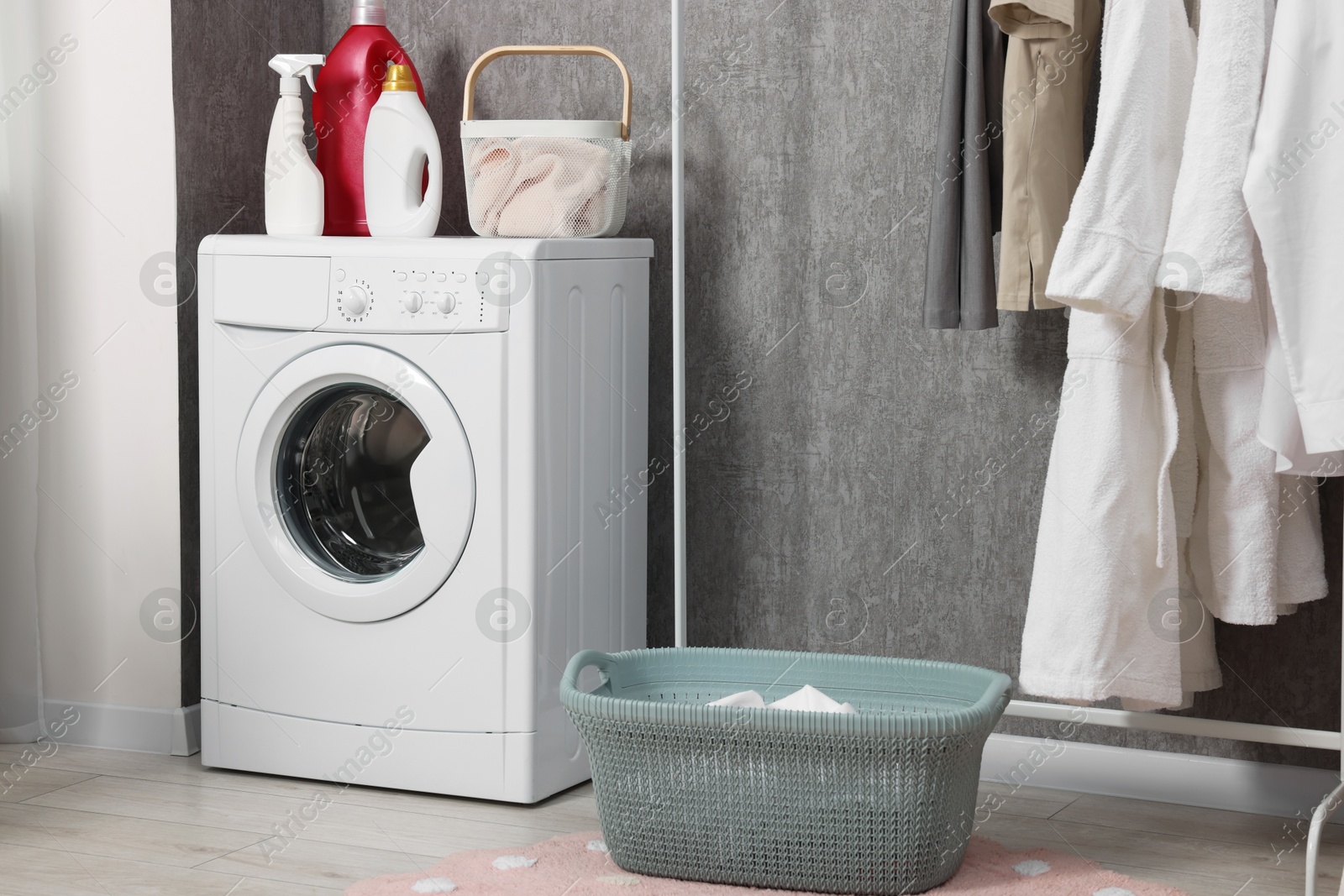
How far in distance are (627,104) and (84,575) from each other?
1202 millimetres

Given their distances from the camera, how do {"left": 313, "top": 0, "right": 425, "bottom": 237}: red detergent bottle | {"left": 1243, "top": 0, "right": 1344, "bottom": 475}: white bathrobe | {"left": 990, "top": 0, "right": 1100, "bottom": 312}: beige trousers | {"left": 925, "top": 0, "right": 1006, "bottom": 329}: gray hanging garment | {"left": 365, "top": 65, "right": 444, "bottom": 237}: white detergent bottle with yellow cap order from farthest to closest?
{"left": 313, "top": 0, "right": 425, "bottom": 237}: red detergent bottle, {"left": 365, "top": 65, "right": 444, "bottom": 237}: white detergent bottle with yellow cap, {"left": 925, "top": 0, "right": 1006, "bottom": 329}: gray hanging garment, {"left": 990, "top": 0, "right": 1100, "bottom": 312}: beige trousers, {"left": 1243, "top": 0, "right": 1344, "bottom": 475}: white bathrobe

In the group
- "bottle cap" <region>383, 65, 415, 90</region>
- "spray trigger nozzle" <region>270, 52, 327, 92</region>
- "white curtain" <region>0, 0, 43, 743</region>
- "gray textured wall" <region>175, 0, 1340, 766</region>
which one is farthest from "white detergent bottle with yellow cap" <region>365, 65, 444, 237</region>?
"white curtain" <region>0, 0, 43, 743</region>

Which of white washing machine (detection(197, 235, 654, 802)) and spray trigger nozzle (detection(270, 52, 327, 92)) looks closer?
white washing machine (detection(197, 235, 654, 802))

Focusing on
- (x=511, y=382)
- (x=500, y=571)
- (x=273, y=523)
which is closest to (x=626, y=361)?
(x=511, y=382)

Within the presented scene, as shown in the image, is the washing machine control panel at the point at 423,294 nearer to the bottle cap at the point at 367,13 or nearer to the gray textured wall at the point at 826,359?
the gray textured wall at the point at 826,359

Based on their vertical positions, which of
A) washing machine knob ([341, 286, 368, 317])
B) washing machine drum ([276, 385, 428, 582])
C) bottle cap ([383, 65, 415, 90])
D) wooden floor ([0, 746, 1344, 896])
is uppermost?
bottle cap ([383, 65, 415, 90])

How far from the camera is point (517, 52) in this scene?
2.33 m

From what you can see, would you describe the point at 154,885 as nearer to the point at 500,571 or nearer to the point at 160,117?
the point at 500,571

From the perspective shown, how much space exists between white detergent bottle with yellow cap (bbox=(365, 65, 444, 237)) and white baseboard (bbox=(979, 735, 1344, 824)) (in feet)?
4.05

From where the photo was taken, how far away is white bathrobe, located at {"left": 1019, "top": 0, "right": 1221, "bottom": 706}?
1.62 meters

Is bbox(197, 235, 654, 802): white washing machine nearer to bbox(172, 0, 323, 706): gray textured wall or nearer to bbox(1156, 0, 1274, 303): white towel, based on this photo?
bbox(172, 0, 323, 706): gray textured wall

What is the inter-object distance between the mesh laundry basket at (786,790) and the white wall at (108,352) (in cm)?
94

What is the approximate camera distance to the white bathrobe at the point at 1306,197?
60.6 inches

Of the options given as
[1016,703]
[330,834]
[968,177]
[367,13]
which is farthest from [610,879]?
[367,13]
